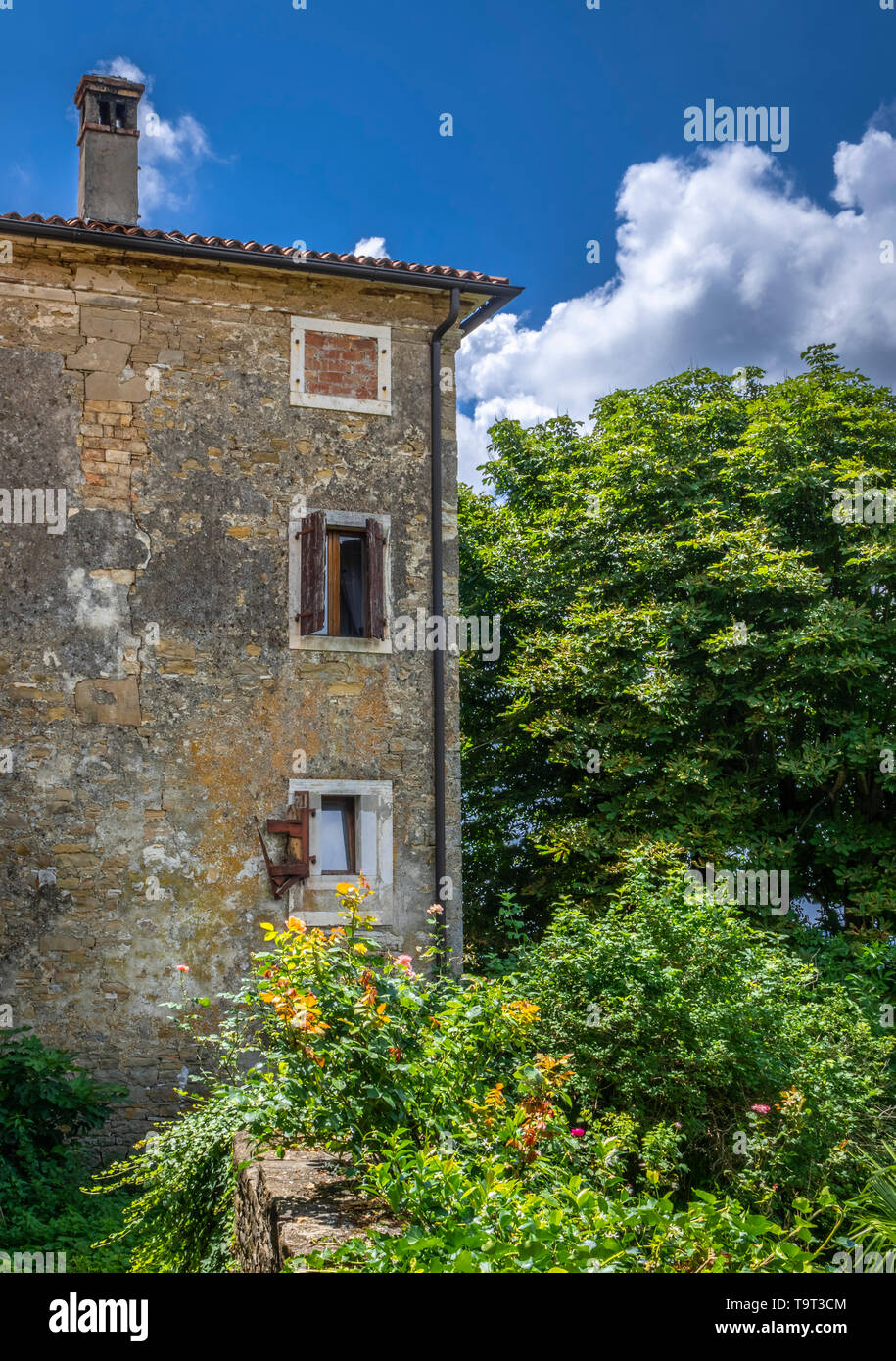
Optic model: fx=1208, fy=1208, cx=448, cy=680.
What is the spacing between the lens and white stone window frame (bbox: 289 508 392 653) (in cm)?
1070

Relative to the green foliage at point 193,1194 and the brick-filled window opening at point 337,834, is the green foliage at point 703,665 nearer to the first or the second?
the brick-filled window opening at point 337,834

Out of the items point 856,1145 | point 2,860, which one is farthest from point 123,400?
point 856,1145

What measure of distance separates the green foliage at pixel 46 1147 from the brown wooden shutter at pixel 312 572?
4070mm

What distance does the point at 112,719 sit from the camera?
10.1 metres

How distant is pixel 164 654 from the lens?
33.8 feet

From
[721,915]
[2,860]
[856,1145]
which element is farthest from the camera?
[2,860]

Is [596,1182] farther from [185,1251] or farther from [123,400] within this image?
[123,400]

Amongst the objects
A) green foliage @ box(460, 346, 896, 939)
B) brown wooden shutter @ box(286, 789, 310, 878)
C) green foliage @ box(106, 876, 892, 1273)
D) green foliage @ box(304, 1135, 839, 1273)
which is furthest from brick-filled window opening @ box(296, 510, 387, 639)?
green foliage @ box(304, 1135, 839, 1273)

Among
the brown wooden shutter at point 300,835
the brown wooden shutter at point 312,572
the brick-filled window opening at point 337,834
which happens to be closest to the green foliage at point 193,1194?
the brown wooden shutter at point 300,835

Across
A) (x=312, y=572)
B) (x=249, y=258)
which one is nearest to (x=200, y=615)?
(x=312, y=572)

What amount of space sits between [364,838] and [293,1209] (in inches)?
266
